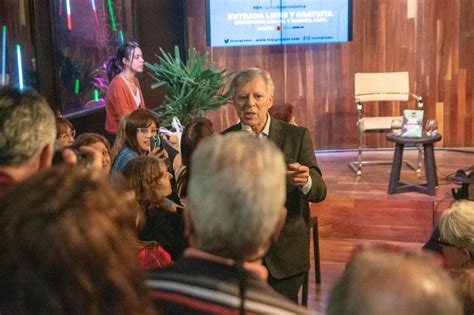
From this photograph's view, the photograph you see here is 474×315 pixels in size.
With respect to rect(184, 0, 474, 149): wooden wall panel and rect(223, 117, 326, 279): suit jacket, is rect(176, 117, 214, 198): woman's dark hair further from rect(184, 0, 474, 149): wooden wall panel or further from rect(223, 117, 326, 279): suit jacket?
rect(184, 0, 474, 149): wooden wall panel

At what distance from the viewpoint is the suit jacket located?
2730 mm

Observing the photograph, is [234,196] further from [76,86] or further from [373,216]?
[76,86]

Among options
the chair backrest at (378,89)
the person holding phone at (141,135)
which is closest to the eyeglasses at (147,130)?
the person holding phone at (141,135)

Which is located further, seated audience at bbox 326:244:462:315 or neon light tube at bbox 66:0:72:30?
neon light tube at bbox 66:0:72:30

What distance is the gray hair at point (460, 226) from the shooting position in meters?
2.30

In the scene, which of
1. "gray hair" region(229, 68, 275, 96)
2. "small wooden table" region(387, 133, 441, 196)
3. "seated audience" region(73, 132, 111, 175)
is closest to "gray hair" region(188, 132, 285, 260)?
"gray hair" region(229, 68, 275, 96)

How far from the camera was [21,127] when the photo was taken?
142 centimetres

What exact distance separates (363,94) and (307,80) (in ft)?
2.72

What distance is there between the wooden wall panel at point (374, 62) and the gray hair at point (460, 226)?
17.9ft

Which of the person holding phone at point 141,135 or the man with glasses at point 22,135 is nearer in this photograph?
the man with glasses at point 22,135

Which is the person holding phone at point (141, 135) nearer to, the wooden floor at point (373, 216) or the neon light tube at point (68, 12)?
the wooden floor at point (373, 216)

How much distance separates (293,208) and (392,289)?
5.92 feet

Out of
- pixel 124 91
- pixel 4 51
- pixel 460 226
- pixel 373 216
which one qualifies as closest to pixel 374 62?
pixel 373 216

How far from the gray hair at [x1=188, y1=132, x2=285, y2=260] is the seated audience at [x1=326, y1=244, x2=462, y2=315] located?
0.23m
